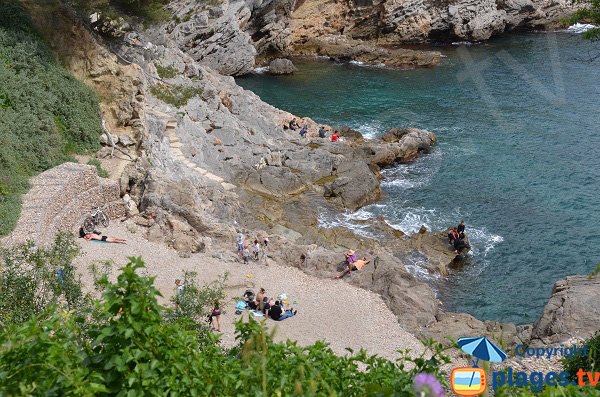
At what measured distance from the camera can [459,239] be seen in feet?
103

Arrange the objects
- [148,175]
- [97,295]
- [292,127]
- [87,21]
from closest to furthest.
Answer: [97,295] < [148,175] < [87,21] < [292,127]

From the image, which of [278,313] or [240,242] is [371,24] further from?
[278,313]

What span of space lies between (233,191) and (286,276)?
8.13 metres

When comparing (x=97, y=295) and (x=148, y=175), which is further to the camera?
(x=148, y=175)

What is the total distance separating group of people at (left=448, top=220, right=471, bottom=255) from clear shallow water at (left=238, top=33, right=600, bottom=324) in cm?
76

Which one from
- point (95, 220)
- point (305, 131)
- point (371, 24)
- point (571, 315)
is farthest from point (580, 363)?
point (371, 24)

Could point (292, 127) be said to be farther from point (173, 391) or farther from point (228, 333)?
point (173, 391)

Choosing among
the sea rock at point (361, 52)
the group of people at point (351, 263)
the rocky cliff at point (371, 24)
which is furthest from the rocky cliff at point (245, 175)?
the sea rock at point (361, 52)

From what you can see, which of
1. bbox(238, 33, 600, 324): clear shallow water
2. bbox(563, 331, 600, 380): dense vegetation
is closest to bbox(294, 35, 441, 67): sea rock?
bbox(238, 33, 600, 324): clear shallow water

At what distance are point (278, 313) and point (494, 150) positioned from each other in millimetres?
25209

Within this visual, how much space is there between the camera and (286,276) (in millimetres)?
26984

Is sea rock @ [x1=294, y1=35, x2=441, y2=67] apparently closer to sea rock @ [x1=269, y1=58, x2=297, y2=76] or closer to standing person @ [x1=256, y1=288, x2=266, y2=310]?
sea rock @ [x1=269, y1=58, x2=297, y2=76]

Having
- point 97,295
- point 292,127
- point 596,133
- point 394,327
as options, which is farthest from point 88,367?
point 596,133

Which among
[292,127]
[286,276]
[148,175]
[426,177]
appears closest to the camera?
[286,276]
